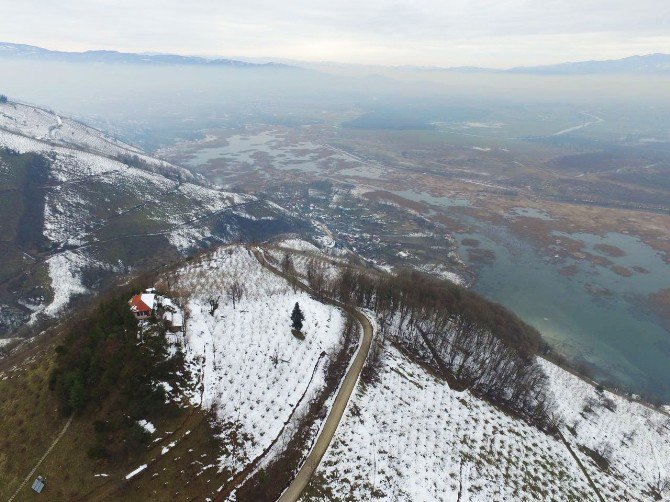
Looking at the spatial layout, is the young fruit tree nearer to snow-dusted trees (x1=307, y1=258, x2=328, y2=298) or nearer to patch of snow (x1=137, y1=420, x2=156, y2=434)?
snow-dusted trees (x1=307, y1=258, x2=328, y2=298)

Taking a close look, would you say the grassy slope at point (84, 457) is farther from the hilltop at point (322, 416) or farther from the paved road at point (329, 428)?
the paved road at point (329, 428)

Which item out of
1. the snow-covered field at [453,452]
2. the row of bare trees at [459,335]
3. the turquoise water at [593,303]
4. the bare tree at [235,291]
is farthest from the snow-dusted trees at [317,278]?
the turquoise water at [593,303]

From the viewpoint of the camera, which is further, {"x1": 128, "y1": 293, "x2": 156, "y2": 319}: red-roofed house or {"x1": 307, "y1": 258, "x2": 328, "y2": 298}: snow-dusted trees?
{"x1": 307, "y1": 258, "x2": 328, "y2": 298}: snow-dusted trees

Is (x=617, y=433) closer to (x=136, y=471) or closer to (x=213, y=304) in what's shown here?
(x=213, y=304)

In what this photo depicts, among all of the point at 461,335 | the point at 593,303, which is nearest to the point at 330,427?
the point at 461,335

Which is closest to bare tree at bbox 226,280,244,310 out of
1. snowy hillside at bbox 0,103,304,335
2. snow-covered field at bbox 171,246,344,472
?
snow-covered field at bbox 171,246,344,472

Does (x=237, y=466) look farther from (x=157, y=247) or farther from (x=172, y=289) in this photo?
(x=157, y=247)
